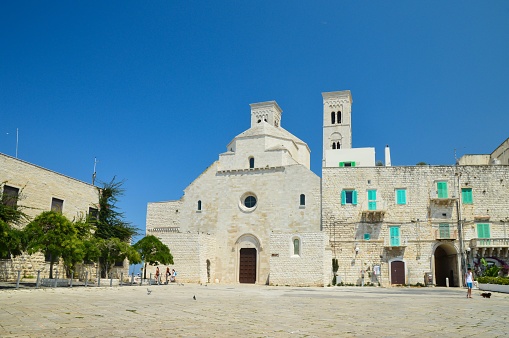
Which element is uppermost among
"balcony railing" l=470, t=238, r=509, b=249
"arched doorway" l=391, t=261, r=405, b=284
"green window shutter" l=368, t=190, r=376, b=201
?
"green window shutter" l=368, t=190, r=376, b=201

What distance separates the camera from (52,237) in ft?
65.2

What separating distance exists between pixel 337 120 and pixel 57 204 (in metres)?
37.5

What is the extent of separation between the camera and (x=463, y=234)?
105 feet

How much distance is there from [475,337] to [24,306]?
10088mm

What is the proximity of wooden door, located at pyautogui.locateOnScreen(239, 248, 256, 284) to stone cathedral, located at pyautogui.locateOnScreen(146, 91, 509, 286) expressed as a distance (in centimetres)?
7

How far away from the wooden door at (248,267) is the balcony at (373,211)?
8546mm

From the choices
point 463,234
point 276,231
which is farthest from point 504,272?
point 276,231

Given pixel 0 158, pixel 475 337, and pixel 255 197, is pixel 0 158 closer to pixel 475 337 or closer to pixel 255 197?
pixel 255 197

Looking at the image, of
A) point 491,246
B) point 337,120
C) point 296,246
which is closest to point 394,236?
point 491,246

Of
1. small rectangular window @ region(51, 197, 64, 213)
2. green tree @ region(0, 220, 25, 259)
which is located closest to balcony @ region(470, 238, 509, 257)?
small rectangular window @ region(51, 197, 64, 213)

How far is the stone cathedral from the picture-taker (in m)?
31.8

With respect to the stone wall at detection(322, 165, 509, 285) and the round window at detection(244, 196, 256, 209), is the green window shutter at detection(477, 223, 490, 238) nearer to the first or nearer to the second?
the stone wall at detection(322, 165, 509, 285)

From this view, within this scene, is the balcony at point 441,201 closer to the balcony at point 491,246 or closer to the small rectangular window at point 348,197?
the balcony at point 491,246

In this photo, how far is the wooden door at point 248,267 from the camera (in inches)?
Answer: 1368
